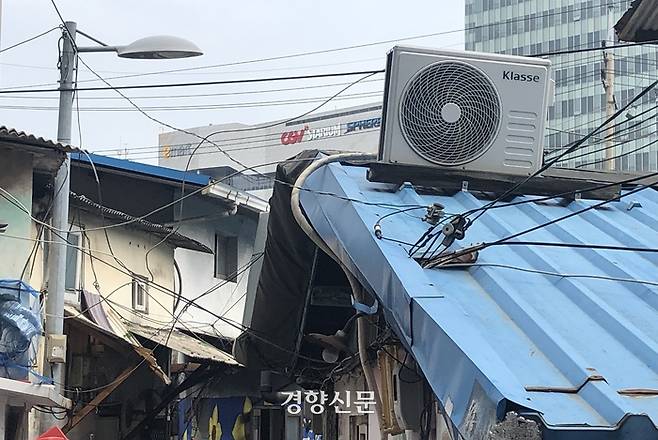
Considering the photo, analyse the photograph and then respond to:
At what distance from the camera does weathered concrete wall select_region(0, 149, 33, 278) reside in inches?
595

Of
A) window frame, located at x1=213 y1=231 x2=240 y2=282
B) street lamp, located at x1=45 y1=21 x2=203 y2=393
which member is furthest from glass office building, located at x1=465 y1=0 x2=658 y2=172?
street lamp, located at x1=45 y1=21 x2=203 y2=393

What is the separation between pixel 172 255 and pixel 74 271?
448 cm

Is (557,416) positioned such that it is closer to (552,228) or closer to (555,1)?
(552,228)

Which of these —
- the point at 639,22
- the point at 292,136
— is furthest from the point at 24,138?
the point at 292,136

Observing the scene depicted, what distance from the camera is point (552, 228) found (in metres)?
7.98

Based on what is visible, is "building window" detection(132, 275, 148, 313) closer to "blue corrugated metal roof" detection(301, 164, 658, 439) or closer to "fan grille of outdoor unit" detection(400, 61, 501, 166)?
"blue corrugated metal roof" detection(301, 164, 658, 439)

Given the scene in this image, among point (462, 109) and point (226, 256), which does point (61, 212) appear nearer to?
point (462, 109)

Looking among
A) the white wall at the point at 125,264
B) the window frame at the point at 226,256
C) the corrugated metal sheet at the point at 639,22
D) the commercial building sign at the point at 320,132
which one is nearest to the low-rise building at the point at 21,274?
the white wall at the point at 125,264

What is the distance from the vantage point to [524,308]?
248 inches

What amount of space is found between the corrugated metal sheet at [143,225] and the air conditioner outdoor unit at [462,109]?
32.1ft

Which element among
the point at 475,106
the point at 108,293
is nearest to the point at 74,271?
the point at 108,293

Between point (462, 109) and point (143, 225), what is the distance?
13.7 meters

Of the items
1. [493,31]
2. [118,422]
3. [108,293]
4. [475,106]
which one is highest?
[493,31]

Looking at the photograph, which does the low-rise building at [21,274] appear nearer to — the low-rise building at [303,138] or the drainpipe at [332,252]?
the drainpipe at [332,252]
